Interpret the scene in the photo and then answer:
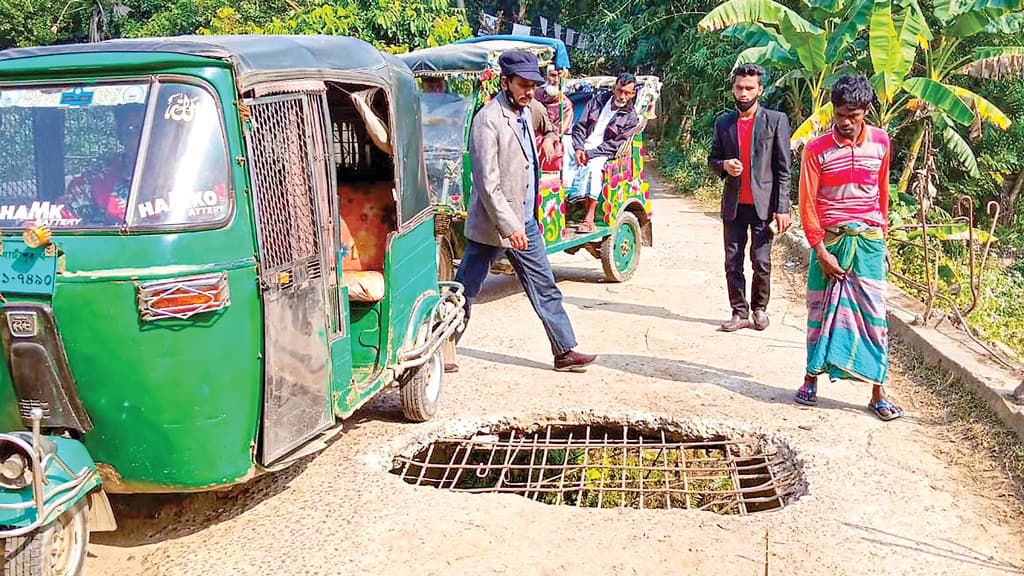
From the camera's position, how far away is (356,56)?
457 centimetres

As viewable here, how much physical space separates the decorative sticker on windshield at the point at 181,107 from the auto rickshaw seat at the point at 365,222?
1.85 metres

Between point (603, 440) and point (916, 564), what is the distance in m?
1.99

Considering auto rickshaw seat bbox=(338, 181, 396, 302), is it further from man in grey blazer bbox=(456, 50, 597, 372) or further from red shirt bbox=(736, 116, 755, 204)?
red shirt bbox=(736, 116, 755, 204)

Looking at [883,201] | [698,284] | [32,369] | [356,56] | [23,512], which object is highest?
[356,56]

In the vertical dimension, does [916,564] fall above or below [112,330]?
below

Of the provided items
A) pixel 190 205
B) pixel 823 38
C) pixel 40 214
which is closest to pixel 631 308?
pixel 190 205

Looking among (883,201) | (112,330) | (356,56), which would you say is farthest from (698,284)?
(112,330)

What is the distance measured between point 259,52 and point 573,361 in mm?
3080

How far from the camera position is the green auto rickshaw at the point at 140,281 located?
324 cm

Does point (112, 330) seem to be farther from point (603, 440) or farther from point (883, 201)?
point (883, 201)

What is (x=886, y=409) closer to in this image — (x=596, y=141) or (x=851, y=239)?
(x=851, y=239)

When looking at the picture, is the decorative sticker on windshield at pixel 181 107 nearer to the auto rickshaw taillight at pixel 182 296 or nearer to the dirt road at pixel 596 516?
the auto rickshaw taillight at pixel 182 296

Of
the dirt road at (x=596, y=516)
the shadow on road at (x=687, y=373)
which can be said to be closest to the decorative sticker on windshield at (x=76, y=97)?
the dirt road at (x=596, y=516)

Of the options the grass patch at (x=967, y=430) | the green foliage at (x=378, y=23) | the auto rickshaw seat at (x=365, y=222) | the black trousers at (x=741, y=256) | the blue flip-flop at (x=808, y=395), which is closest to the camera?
the grass patch at (x=967, y=430)
